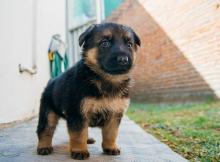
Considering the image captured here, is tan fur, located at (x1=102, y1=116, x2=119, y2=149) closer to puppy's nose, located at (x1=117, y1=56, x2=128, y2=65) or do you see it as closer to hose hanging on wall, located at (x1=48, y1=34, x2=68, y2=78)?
puppy's nose, located at (x1=117, y1=56, x2=128, y2=65)

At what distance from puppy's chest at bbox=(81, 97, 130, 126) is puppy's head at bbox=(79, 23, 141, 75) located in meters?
0.24

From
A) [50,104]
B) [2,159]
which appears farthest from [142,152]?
[2,159]

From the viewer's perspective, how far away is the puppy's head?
315 cm

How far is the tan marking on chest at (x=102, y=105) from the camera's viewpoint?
3.06 metres

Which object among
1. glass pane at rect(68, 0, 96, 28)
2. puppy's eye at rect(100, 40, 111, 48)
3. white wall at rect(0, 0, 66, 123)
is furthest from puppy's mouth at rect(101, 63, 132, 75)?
glass pane at rect(68, 0, 96, 28)

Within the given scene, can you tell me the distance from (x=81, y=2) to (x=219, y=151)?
Answer: 7347 millimetres

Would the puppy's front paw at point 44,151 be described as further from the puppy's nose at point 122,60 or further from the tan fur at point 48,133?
the puppy's nose at point 122,60

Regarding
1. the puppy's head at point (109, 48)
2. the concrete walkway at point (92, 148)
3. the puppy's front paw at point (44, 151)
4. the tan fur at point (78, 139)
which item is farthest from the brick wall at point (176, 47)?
→ the tan fur at point (78, 139)

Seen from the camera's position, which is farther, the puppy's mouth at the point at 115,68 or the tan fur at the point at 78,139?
the puppy's mouth at the point at 115,68

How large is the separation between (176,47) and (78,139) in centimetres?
880

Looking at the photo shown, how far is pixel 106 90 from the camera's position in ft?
10.5

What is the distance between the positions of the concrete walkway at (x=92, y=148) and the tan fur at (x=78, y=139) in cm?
11

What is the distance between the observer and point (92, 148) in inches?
146

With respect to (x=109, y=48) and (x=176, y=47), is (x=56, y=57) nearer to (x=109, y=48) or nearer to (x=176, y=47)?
(x=176, y=47)
